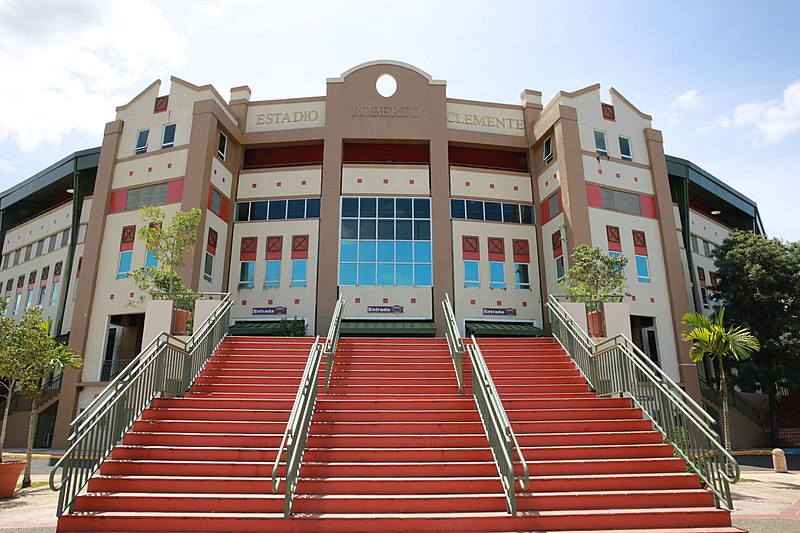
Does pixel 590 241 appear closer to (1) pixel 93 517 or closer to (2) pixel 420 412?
(2) pixel 420 412

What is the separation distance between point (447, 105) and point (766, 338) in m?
19.3

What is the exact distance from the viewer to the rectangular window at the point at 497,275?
2519 cm

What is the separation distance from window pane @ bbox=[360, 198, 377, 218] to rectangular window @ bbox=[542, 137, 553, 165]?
9.05 metres

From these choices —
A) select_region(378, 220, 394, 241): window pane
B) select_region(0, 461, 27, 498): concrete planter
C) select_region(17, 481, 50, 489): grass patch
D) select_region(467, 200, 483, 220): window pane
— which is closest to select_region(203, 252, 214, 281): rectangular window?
select_region(378, 220, 394, 241): window pane

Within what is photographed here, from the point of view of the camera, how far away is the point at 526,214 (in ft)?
88.4

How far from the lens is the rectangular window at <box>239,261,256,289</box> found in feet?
82.8

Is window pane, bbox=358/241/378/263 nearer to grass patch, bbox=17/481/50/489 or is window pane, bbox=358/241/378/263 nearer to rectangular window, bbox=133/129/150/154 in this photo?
rectangular window, bbox=133/129/150/154

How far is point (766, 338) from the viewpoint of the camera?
24.8 m

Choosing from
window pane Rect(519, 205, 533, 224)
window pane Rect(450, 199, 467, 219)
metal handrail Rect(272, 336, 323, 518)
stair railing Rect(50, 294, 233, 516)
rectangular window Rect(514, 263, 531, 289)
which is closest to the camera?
metal handrail Rect(272, 336, 323, 518)

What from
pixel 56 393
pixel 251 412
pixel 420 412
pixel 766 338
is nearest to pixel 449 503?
pixel 420 412

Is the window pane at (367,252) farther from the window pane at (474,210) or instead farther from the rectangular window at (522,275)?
the rectangular window at (522,275)

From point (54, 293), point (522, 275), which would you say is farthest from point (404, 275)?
point (54, 293)

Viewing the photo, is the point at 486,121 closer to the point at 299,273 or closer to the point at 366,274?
the point at 366,274

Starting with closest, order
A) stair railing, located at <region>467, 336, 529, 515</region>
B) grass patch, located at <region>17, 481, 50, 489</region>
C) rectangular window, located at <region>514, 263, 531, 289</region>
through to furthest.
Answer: stair railing, located at <region>467, 336, 529, 515</region> → grass patch, located at <region>17, 481, 50, 489</region> → rectangular window, located at <region>514, 263, 531, 289</region>
